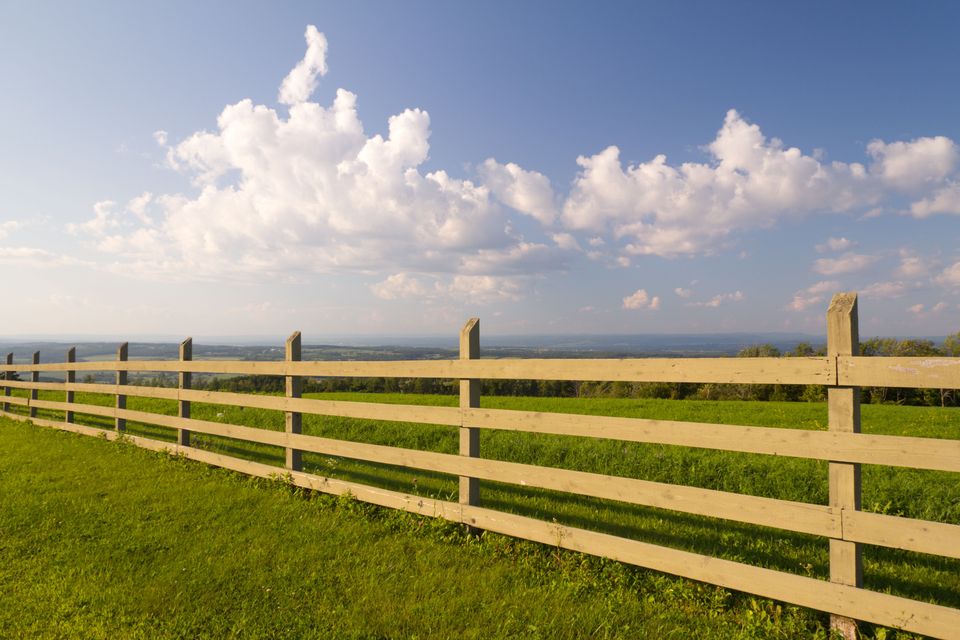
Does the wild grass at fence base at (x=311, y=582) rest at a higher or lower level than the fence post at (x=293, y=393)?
lower

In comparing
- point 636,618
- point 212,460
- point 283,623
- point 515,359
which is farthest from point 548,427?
point 212,460

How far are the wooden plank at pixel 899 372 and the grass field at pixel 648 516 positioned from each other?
1.80 meters

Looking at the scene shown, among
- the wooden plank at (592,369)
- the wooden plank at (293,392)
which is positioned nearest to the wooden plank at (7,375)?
the wooden plank at (592,369)

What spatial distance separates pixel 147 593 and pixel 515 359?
3773 millimetres

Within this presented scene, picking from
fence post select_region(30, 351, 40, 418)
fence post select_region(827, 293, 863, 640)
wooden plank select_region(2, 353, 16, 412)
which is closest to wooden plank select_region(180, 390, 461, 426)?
fence post select_region(827, 293, 863, 640)

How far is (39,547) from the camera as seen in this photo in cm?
557

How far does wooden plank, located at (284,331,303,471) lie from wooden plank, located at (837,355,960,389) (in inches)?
253

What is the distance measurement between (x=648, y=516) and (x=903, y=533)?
9.92ft

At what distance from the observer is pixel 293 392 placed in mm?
7824

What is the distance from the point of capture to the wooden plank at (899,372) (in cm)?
377

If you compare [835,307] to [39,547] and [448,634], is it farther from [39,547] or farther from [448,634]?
[39,547]

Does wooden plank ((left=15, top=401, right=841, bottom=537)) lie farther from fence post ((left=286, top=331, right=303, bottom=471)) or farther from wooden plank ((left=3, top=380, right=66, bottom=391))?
wooden plank ((left=3, top=380, right=66, bottom=391))

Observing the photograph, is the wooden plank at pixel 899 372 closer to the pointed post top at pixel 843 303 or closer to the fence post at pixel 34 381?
the pointed post top at pixel 843 303

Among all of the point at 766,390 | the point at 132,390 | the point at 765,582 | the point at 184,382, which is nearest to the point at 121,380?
the point at 132,390
